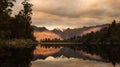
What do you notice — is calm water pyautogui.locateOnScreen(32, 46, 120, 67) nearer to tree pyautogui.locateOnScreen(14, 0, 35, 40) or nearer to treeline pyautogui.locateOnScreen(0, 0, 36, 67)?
treeline pyautogui.locateOnScreen(0, 0, 36, 67)

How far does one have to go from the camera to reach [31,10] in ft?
539

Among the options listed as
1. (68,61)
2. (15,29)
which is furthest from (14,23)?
(68,61)

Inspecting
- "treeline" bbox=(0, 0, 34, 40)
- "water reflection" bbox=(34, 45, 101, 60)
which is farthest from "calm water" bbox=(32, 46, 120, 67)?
"treeline" bbox=(0, 0, 34, 40)

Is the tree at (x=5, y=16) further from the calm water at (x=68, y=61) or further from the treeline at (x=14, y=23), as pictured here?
the calm water at (x=68, y=61)

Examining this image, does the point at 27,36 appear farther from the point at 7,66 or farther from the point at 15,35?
the point at 7,66

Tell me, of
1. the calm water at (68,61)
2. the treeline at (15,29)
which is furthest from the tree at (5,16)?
the calm water at (68,61)

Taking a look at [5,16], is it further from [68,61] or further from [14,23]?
[68,61]

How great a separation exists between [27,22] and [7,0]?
43030 millimetres

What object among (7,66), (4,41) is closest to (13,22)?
(4,41)

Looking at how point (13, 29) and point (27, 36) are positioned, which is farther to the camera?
point (27, 36)

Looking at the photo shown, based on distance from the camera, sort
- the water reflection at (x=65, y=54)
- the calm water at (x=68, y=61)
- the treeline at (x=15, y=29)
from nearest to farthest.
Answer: the calm water at (x=68, y=61) → the water reflection at (x=65, y=54) → the treeline at (x=15, y=29)

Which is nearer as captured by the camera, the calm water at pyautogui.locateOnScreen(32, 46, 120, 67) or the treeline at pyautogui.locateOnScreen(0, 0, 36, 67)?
the calm water at pyautogui.locateOnScreen(32, 46, 120, 67)

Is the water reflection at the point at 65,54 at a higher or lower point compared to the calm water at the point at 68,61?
lower

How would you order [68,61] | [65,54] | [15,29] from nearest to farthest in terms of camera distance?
[68,61] → [65,54] → [15,29]
